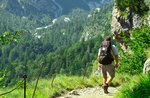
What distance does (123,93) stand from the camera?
4.66 meters

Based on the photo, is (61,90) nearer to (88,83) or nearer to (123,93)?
(88,83)

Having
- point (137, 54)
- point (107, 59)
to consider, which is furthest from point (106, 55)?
point (137, 54)

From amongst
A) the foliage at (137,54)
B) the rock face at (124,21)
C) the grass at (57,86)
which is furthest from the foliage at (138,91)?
the rock face at (124,21)

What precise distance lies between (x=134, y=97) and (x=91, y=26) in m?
198

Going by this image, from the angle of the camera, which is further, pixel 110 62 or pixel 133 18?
pixel 133 18

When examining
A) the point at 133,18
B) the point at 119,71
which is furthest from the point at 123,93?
the point at 133,18

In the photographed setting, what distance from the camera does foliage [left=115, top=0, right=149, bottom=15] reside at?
1613cm

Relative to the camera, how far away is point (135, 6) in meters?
16.7

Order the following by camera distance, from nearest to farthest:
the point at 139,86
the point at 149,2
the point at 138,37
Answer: the point at 139,86
the point at 138,37
the point at 149,2

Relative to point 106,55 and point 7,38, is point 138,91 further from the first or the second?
point 7,38

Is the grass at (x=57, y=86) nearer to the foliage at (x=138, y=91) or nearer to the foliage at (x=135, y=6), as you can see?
the foliage at (x=138, y=91)

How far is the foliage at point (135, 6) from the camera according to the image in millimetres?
16134

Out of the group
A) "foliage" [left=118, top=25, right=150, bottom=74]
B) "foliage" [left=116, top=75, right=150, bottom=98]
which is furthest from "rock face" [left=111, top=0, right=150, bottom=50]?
"foliage" [left=116, top=75, right=150, bottom=98]

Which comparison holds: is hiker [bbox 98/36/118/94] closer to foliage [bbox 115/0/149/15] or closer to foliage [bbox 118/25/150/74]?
foliage [bbox 118/25/150/74]
